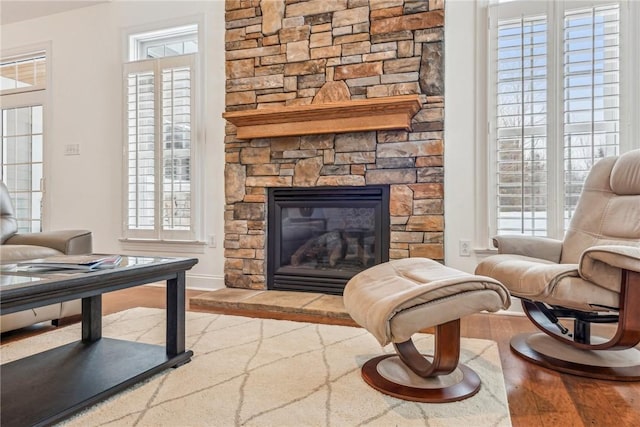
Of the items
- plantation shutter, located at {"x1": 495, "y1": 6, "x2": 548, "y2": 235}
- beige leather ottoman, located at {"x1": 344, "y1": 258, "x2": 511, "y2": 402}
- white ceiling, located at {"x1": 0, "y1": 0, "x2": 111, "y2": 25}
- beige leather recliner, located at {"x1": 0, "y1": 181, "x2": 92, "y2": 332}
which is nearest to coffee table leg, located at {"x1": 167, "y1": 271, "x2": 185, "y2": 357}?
beige leather ottoman, located at {"x1": 344, "y1": 258, "x2": 511, "y2": 402}

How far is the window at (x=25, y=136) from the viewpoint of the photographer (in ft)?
14.8

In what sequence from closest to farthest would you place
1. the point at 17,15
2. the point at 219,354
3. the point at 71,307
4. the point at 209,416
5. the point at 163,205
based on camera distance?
the point at 209,416
the point at 219,354
the point at 71,307
the point at 163,205
the point at 17,15

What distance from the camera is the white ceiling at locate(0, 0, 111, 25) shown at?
4.18 m

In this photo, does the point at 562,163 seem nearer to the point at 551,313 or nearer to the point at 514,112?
the point at 514,112

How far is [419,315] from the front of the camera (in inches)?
55.7

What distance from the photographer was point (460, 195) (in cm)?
303

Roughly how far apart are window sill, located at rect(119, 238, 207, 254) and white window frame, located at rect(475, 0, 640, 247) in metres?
2.32

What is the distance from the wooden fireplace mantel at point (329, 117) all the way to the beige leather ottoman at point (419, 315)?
134 cm

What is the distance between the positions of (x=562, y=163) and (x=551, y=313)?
4.09ft

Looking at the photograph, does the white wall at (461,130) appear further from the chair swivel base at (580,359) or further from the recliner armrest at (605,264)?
the recliner armrest at (605,264)

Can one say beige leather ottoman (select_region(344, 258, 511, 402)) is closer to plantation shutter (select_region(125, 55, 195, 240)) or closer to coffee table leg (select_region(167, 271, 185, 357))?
Result: coffee table leg (select_region(167, 271, 185, 357))

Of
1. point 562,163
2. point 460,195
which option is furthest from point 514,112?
point 460,195

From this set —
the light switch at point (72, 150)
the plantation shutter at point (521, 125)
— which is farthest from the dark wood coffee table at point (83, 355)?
the light switch at point (72, 150)

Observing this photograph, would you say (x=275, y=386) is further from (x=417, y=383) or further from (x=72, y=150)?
(x=72, y=150)
